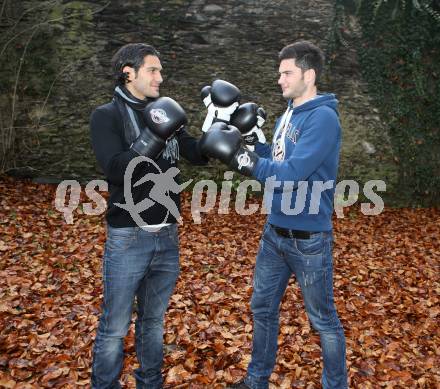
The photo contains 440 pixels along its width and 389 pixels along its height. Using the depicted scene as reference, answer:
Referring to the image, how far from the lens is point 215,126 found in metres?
2.96

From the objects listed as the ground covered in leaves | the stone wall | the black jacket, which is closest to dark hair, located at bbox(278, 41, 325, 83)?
the black jacket

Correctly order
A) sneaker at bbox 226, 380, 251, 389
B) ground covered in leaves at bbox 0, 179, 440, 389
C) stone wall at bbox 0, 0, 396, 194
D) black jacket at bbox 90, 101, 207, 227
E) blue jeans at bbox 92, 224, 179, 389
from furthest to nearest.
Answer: stone wall at bbox 0, 0, 396, 194 < ground covered in leaves at bbox 0, 179, 440, 389 < sneaker at bbox 226, 380, 251, 389 < blue jeans at bbox 92, 224, 179, 389 < black jacket at bbox 90, 101, 207, 227

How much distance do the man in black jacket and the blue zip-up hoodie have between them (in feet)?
2.51

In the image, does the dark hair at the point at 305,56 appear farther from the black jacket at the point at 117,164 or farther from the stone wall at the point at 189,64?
the stone wall at the point at 189,64

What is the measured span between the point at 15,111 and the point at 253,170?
804 centimetres

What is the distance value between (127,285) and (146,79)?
142 cm

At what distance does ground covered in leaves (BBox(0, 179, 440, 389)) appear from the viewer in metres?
3.62

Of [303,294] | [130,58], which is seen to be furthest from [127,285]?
[130,58]

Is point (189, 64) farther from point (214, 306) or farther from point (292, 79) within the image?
point (292, 79)

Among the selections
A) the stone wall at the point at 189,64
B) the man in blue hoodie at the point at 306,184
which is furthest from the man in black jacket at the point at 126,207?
the stone wall at the point at 189,64

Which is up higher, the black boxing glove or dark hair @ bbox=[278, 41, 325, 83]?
dark hair @ bbox=[278, 41, 325, 83]

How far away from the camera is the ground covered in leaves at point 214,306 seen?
11.9ft

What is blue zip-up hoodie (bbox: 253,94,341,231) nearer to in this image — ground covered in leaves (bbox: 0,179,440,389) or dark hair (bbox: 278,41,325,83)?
dark hair (bbox: 278,41,325,83)

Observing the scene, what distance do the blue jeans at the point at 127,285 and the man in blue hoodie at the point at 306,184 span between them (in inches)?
30.4
